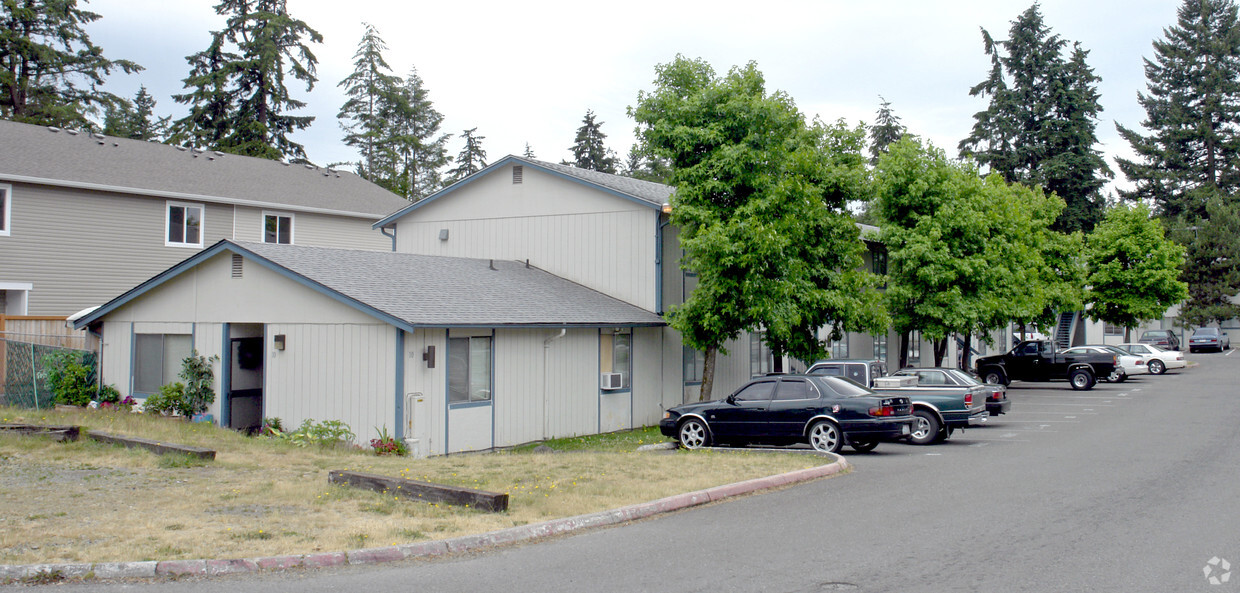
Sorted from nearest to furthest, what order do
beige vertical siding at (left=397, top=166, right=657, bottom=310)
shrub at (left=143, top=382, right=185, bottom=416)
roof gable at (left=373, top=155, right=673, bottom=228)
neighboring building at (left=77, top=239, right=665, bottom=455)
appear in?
neighboring building at (left=77, top=239, right=665, bottom=455) → shrub at (left=143, top=382, right=185, bottom=416) → roof gable at (left=373, top=155, right=673, bottom=228) → beige vertical siding at (left=397, top=166, right=657, bottom=310)

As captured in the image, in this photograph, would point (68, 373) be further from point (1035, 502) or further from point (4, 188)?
point (1035, 502)

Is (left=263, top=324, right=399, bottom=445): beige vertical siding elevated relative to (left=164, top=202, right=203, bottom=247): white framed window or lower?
lower

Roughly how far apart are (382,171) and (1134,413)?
155ft

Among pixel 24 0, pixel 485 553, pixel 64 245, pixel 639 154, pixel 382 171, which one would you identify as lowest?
pixel 485 553

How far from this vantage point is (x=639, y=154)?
22.6 meters

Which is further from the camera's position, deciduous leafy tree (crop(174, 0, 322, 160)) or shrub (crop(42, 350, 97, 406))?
deciduous leafy tree (crop(174, 0, 322, 160))

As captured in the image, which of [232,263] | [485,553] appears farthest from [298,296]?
[485,553]

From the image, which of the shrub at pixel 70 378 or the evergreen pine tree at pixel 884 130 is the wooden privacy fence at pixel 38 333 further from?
the evergreen pine tree at pixel 884 130

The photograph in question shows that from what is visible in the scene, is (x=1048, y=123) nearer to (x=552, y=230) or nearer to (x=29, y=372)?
(x=552, y=230)

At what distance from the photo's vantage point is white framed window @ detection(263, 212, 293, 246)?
A: 1254 inches

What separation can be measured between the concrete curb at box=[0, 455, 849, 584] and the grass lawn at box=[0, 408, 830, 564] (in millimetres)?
209

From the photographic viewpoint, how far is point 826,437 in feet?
53.9

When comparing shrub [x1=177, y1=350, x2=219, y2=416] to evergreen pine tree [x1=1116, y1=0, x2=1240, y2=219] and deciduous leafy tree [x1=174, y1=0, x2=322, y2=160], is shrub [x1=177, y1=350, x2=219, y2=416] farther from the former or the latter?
evergreen pine tree [x1=1116, y1=0, x2=1240, y2=219]

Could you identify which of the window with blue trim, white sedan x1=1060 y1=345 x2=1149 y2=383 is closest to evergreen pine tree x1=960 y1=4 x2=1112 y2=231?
white sedan x1=1060 y1=345 x2=1149 y2=383
